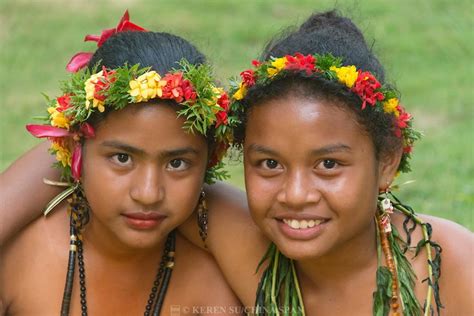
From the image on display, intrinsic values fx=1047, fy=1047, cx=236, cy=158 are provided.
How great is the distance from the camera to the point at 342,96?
385 cm

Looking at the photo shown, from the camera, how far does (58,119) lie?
4.14 meters

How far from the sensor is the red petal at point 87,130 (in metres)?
4.07

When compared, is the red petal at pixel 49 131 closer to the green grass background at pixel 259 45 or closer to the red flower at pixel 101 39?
the red flower at pixel 101 39

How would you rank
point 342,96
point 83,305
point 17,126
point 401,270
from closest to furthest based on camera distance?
point 342,96, point 401,270, point 83,305, point 17,126

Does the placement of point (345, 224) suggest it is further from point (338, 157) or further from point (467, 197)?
point (467, 197)

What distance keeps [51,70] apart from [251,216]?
19.7 ft

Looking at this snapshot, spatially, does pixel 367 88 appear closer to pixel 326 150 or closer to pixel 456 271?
pixel 326 150

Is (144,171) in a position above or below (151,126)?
below

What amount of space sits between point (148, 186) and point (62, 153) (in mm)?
506

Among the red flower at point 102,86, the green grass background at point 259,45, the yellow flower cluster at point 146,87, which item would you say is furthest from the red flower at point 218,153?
the green grass background at point 259,45

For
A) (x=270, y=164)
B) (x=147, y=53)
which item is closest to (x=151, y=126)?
(x=147, y=53)

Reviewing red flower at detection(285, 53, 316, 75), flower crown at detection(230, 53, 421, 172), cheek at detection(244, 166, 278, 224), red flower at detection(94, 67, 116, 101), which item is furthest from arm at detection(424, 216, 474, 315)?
red flower at detection(94, 67, 116, 101)

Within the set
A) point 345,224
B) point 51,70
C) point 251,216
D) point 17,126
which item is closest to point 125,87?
point 251,216

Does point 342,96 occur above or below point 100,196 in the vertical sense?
above
